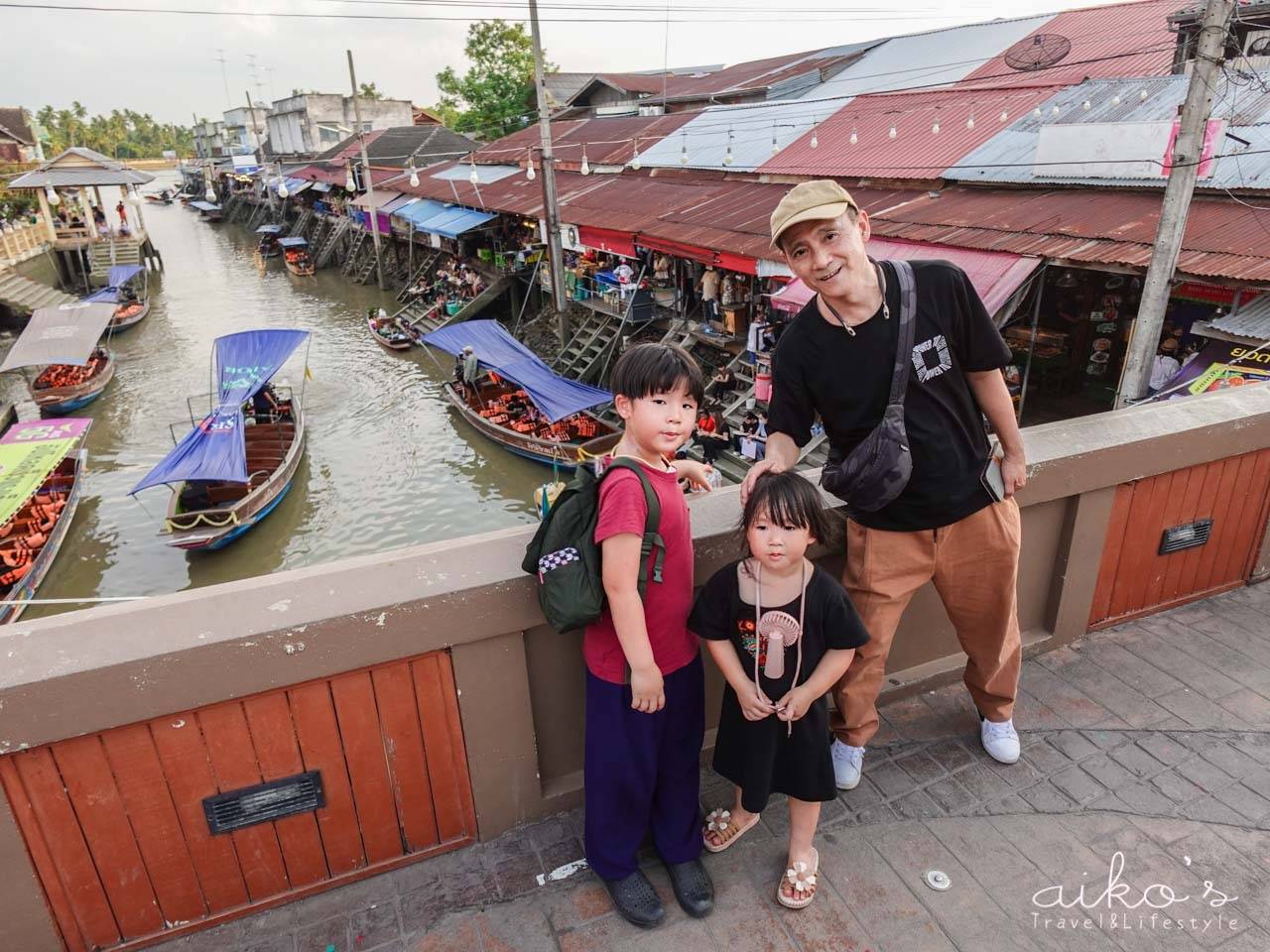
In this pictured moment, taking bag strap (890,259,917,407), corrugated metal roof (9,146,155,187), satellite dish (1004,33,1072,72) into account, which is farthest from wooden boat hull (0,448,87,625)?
corrugated metal roof (9,146,155,187)

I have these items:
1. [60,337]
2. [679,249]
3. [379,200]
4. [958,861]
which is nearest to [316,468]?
[60,337]

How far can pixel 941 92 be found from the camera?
15156mm

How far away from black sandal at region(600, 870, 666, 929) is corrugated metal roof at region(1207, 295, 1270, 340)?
845cm

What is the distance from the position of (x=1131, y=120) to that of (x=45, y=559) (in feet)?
57.4

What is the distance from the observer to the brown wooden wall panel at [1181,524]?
11.9 ft

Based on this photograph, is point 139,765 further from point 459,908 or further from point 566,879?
point 566,879

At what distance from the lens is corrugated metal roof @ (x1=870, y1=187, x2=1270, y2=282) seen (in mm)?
8195

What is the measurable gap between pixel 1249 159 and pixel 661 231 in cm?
915

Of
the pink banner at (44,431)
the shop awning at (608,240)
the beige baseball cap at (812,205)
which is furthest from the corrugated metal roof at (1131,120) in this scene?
the pink banner at (44,431)

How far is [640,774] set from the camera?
7.87 feet

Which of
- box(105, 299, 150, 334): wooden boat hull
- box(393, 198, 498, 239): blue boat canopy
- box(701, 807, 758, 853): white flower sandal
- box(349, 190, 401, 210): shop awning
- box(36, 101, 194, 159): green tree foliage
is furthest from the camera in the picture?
box(36, 101, 194, 159): green tree foliage

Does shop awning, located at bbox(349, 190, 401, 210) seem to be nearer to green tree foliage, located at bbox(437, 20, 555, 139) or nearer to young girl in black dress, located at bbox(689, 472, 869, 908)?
green tree foliage, located at bbox(437, 20, 555, 139)

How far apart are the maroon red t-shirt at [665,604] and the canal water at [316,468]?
39.3ft

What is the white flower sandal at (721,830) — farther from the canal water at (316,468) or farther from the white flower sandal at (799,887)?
the canal water at (316,468)
